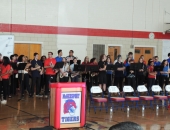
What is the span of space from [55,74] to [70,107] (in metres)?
6.42

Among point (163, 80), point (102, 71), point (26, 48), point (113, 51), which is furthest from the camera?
point (113, 51)

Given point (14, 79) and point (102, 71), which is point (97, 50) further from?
point (14, 79)

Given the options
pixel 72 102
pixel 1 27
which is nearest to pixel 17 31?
pixel 1 27

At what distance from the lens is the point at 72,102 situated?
7961mm

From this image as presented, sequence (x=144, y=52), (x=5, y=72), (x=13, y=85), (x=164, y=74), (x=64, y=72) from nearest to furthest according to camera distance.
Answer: (x=5, y=72) < (x=64, y=72) < (x=13, y=85) < (x=164, y=74) < (x=144, y=52)

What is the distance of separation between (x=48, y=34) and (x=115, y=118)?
9169 mm

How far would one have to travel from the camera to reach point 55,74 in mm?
14242

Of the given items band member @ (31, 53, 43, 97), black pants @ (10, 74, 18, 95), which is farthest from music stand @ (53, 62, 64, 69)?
black pants @ (10, 74, 18, 95)

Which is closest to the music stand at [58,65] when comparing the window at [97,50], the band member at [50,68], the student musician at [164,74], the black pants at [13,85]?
the band member at [50,68]

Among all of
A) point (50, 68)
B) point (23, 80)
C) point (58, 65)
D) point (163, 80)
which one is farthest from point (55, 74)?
point (163, 80)

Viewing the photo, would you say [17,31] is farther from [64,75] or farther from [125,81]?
[125,81]

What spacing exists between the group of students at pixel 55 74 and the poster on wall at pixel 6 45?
214cm

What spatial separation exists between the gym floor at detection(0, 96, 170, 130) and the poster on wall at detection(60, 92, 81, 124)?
96 cm

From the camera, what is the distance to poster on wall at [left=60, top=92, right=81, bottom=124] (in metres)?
7.80
